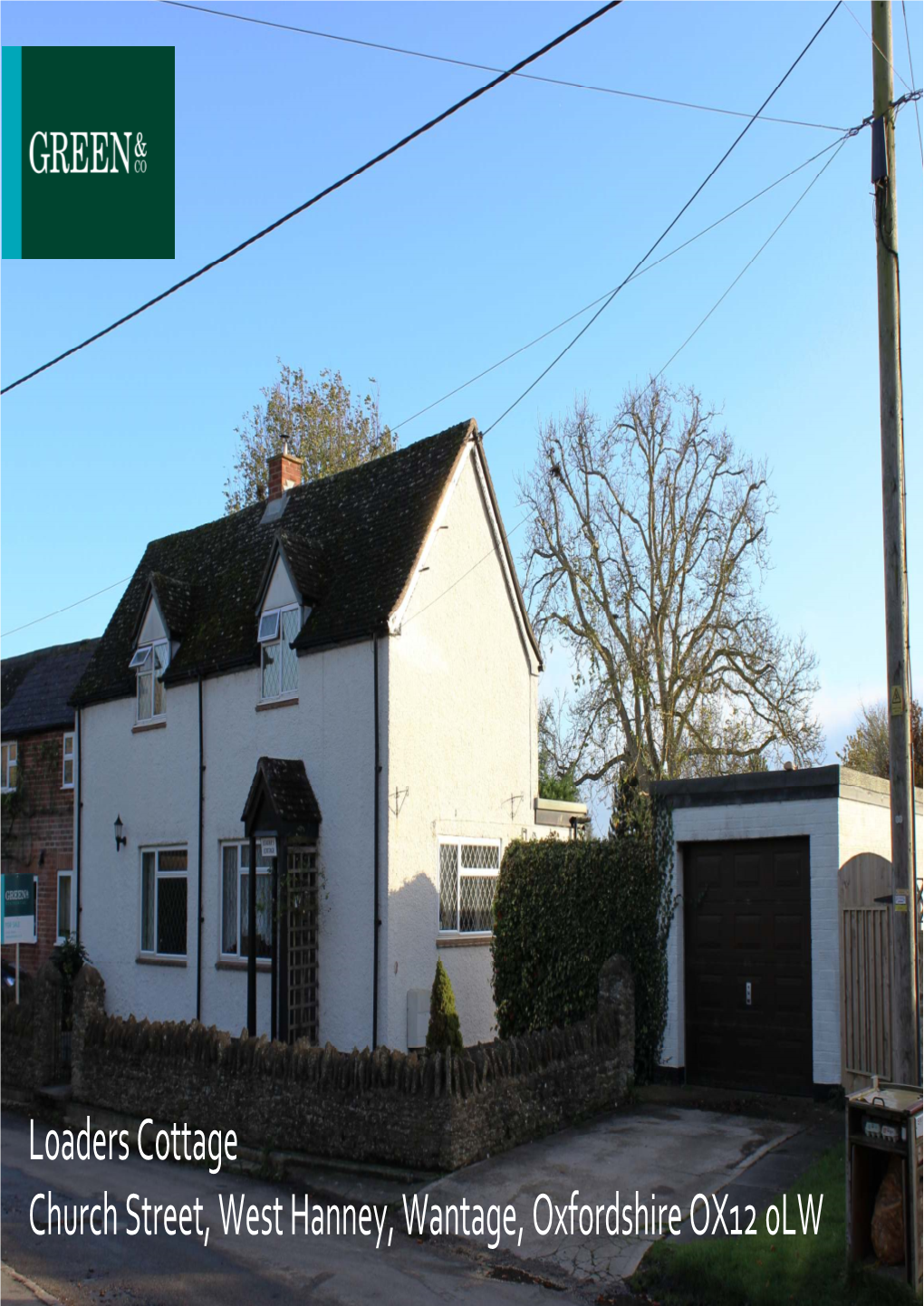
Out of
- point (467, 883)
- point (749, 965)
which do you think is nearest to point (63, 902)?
point (467, 883)

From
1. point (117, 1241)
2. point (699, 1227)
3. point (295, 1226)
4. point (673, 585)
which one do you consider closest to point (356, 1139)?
point (295, 1226)

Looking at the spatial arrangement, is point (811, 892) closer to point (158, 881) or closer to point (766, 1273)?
point (766, 1273)

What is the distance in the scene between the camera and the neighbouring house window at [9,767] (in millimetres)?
23797

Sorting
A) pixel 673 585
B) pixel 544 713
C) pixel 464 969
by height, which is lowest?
pixel 464 969

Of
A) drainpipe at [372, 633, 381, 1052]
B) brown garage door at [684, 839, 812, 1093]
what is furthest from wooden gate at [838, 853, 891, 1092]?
drainpipe at [372, 633, 381, 1052]

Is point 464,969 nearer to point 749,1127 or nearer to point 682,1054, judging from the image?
point 682,1054

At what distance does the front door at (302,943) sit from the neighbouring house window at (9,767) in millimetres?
10840

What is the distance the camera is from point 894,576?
8883 mm

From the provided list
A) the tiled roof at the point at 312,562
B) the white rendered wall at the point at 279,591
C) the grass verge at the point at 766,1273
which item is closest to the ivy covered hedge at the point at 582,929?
the tiled roof at the point at 312,562

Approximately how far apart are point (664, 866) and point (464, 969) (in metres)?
4.05

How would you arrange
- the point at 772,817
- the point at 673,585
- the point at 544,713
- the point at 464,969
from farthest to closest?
the point at 544,713 < the point at 673,585 < the point at 464,969 < the point at 772,817

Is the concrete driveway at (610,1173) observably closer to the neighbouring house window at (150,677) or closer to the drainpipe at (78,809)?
the neighbouring house window at (150,677)

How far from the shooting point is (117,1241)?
930 cm

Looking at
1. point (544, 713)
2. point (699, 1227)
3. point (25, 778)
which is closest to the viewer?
point (699, 1227)
